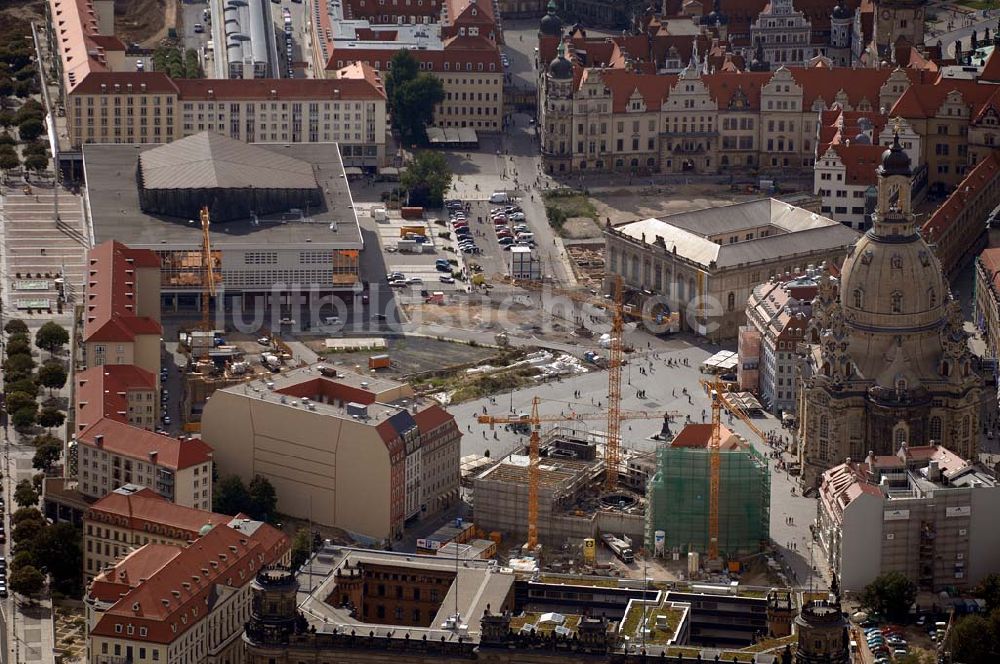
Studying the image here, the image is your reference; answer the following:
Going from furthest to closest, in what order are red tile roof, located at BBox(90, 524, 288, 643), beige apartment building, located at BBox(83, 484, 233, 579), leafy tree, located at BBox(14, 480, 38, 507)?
1. leafy tree, located at BBox(14, 480, 38, 507)
2. beige apartment building, located at BBox(83, 484, 233, 579)
3. red tile roof, located at BBox(90, 524, 288, 643)

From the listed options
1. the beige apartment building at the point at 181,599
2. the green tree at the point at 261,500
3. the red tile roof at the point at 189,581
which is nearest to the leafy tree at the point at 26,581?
the beige apartment building at the point at 181,599

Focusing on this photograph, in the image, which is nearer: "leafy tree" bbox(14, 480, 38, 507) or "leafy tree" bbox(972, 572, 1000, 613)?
"leafy tree" bbox(972, 572, 1000, 613)

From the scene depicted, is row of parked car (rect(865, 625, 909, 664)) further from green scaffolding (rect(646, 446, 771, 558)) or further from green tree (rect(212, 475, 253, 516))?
green tree (rect(212, 475, 253, 516))

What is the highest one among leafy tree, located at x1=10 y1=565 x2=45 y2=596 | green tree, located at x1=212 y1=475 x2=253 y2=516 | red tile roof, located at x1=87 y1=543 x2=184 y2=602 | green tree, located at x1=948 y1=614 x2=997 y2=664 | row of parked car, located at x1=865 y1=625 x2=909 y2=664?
red tile roof, located at x1=87 y1=543 x2=184 y2=602

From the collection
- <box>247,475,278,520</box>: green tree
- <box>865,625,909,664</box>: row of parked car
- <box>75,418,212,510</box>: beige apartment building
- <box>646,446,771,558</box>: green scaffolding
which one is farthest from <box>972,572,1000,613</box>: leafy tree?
<box>75,418,212,510</box>: beige apartment building

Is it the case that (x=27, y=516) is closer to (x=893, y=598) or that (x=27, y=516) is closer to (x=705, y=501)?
(x=705, y=501)

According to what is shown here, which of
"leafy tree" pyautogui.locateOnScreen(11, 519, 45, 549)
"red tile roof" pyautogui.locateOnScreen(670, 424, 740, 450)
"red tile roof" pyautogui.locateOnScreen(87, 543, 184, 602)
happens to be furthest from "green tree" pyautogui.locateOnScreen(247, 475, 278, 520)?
"red tile roof" pyautogui.locateOnScreen(670, 424, 740, 450)

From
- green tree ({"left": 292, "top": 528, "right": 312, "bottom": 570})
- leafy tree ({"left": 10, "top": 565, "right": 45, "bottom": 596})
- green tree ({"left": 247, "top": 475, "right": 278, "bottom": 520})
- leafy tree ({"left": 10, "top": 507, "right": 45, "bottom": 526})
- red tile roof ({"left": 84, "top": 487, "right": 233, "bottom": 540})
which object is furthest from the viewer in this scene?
green tree ({"left": 247, "top": 475, "right": 278, "bottom": 520})

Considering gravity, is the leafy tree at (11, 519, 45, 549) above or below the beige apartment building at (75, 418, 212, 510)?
below
